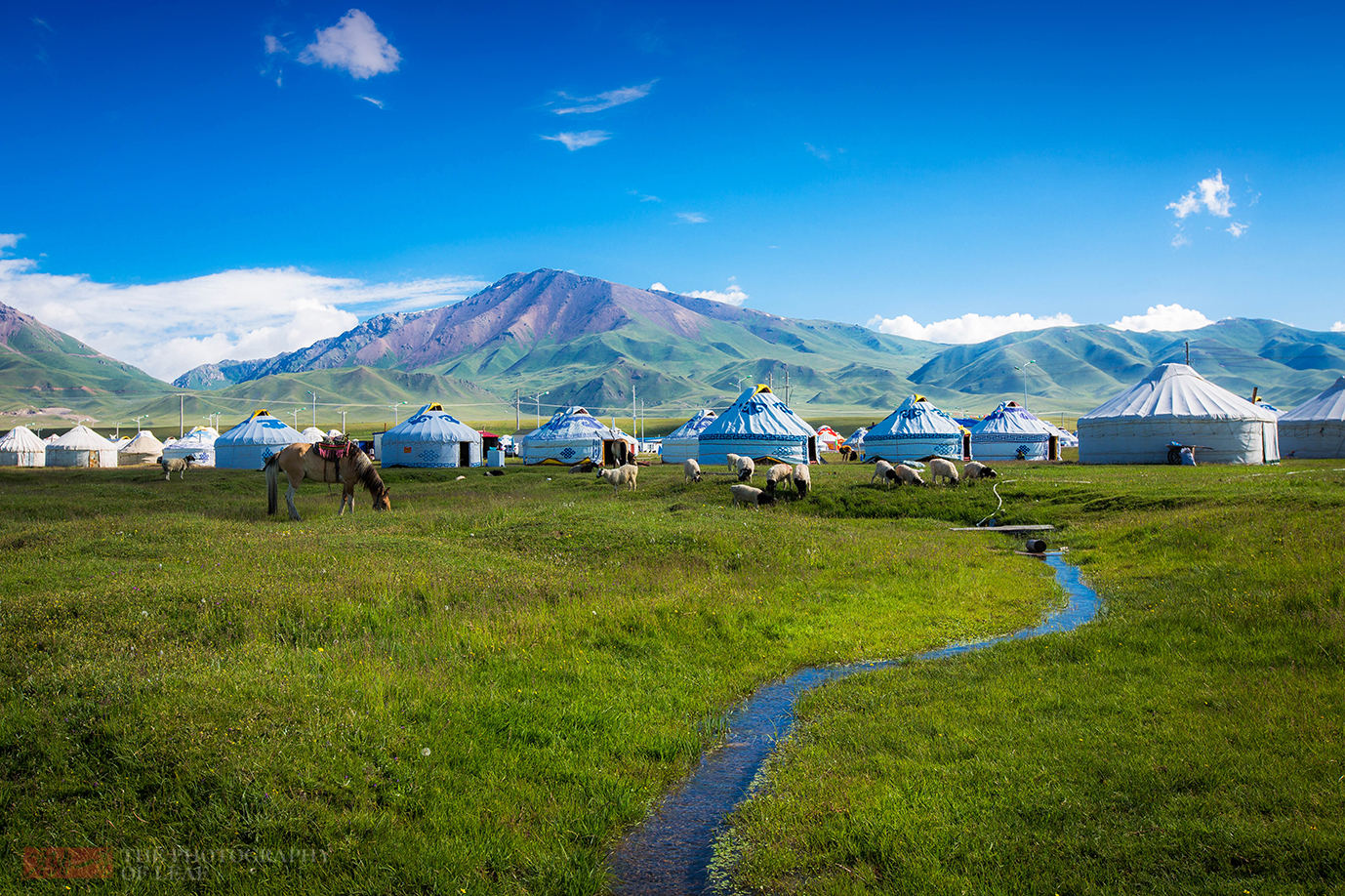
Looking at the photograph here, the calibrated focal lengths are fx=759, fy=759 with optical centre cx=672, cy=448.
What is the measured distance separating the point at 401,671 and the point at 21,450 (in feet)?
307

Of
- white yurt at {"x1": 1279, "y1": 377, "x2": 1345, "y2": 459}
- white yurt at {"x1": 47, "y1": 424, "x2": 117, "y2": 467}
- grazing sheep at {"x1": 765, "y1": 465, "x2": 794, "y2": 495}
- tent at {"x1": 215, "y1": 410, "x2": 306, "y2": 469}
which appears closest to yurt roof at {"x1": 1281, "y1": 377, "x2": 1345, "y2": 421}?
white yurt at {"x1": 1279, "y1": 377, "x2": 1345, "y2": 459}

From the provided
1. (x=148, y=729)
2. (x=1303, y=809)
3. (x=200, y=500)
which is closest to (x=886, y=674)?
(x=1303, y=809)

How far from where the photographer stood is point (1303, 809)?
5.05 m

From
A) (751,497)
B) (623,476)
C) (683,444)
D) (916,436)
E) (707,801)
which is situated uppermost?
(916,436)

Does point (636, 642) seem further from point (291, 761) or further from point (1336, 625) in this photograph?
point (1336, 625)

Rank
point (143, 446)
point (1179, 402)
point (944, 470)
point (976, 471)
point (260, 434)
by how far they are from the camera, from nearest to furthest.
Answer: point (944, 470)
point (976, 471)
point (1179, 402)
point (260, 434)
point (143, 446)

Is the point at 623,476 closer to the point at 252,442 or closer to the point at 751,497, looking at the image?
the point at 751,497

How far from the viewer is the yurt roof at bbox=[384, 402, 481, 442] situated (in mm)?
58906

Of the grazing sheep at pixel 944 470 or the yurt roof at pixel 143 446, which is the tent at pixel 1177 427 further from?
the yurt roof at pixel 143 446

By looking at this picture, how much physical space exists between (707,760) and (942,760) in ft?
7.09

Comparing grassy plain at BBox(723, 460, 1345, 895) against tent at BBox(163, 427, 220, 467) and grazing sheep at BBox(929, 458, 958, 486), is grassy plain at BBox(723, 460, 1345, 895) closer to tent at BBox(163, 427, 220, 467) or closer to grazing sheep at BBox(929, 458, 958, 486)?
grazing sheep at BBox(929, 458, 958, 486)

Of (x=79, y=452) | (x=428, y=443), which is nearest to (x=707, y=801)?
(x=428, y=443)

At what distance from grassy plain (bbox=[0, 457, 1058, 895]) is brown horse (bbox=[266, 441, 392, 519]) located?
15.5ft

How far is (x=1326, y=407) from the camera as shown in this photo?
45.5 m
